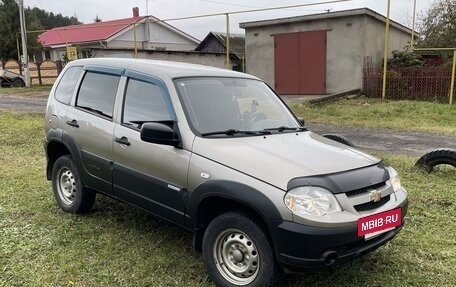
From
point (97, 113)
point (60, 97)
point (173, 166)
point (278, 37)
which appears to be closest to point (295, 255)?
point (173, 166)

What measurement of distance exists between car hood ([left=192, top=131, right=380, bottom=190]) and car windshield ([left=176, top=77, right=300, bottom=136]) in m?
0.18

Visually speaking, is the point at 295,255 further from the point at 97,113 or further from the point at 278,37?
the point at 278,37

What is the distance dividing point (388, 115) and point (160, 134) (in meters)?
10.9

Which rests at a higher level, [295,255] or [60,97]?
[60,97]

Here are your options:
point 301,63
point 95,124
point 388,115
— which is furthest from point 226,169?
point 301,63

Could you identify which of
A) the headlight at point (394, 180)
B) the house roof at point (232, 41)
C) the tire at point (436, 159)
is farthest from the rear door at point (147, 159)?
the house roof at point (232, 41)

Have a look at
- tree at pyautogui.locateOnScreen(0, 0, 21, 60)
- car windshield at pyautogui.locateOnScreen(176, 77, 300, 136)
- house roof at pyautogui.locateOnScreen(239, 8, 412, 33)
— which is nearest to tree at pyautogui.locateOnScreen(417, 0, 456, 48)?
house roof at pyautogui.locateOnScreen(239, 8, 412, 33)

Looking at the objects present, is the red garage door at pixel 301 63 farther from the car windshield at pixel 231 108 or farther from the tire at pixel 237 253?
the tire at pixel 237 253

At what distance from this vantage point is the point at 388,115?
13.0m

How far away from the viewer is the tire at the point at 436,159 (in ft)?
21.2

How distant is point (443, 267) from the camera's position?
12.2ft

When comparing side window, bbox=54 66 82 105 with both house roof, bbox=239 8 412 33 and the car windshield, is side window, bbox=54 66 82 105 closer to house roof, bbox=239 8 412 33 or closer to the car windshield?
the car windshield

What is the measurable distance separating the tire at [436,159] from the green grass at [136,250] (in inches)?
26.0

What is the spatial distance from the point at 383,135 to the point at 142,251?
789 cm
